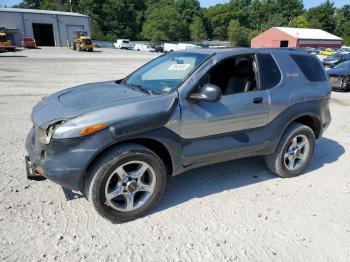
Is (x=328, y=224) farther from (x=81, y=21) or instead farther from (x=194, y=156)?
(x=81, y=21)

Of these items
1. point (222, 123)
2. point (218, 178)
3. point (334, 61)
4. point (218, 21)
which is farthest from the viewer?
point (218, 21)

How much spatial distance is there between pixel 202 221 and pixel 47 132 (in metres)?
1.85

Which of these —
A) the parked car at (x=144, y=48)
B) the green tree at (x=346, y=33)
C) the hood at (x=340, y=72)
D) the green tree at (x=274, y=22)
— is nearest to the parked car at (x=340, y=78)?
the hood at (x=340, y=72)

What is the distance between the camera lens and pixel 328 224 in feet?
11.7

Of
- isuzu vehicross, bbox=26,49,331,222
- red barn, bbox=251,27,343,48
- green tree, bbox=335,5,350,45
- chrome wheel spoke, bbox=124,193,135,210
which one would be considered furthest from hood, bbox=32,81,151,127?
green tree, bbox=335,5,350,45

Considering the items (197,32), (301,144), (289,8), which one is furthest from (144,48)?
(289,8)

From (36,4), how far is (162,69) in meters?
109

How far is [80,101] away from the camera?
3596 mm

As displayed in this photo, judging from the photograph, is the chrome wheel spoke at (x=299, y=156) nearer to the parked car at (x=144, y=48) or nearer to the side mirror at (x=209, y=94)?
the side mirror at (x=209, y=94)

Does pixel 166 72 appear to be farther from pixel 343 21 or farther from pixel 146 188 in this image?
pixel 343 21

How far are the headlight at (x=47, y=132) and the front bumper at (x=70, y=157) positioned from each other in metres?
0.05

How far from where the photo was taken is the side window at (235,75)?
157 inches

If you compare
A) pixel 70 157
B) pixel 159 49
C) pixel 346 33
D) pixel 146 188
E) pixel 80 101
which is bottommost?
pixel 159 49

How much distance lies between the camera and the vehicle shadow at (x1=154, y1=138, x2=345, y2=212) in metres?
4.06
